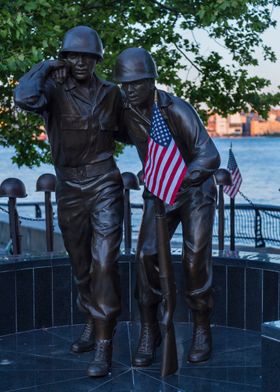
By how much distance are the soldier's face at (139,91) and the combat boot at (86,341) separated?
184 centimetres

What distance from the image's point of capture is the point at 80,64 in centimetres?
599

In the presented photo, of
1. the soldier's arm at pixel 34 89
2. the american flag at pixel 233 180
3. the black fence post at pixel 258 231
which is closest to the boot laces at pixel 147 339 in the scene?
the soldier's arm at pixel 34 89

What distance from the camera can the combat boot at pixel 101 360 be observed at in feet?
19.6

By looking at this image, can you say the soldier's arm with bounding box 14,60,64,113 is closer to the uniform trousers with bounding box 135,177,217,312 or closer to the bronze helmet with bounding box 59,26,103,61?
the bronze helmet with bounding box 59,26,103,61

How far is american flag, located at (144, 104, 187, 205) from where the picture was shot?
573 cm

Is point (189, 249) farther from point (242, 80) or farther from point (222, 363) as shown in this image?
point (242, 80)

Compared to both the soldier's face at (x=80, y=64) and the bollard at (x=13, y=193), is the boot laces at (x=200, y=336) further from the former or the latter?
the bollard at (x=13, y=193)

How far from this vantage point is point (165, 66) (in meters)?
13.0

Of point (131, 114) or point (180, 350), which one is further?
point (180, 350)

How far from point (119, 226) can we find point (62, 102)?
98 cm

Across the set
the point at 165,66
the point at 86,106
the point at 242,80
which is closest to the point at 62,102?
the point at 86,106

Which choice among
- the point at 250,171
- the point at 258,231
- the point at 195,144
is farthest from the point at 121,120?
the point at 250,171

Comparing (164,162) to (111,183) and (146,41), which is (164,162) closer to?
(111,183)

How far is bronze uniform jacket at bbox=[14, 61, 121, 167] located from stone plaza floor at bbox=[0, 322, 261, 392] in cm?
149
